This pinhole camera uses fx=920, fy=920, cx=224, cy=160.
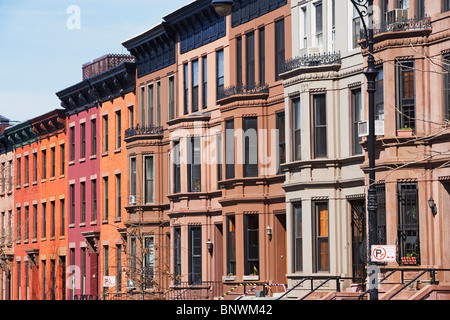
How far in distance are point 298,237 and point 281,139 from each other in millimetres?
4667

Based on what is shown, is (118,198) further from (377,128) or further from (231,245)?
(377,128)

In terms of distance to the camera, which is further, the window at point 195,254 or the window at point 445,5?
the window at point 195,254

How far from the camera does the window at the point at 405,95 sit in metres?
27.5

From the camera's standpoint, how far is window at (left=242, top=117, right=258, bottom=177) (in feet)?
123

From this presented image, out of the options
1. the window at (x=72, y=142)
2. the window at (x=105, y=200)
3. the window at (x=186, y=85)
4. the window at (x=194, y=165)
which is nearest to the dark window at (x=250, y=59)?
the window at (x=194, y=165)

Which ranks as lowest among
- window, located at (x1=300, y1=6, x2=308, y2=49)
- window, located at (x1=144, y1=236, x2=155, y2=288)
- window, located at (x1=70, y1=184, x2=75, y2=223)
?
window, located at (x1=144, y1=236, x2=155, y2=288)

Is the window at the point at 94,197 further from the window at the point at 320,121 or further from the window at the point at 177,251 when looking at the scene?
the window at the point at 320,121

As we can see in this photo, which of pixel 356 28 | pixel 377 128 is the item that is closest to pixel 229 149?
pixel 356 28

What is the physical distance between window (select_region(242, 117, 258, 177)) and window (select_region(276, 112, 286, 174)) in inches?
46.5

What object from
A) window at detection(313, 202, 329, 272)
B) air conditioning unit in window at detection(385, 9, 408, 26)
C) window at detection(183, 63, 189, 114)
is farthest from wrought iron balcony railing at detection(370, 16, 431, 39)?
window at detection(183, 63, 189, 114)

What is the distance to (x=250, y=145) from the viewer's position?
1474 inches

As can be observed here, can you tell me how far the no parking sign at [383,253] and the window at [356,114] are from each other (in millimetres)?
9177

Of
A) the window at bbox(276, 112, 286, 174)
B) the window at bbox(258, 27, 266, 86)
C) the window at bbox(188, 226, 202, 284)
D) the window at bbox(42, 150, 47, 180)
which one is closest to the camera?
the window at bbox(276, 112, 286, 174)

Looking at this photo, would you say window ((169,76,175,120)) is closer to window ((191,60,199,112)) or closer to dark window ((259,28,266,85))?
window ((191,60,199,112))
